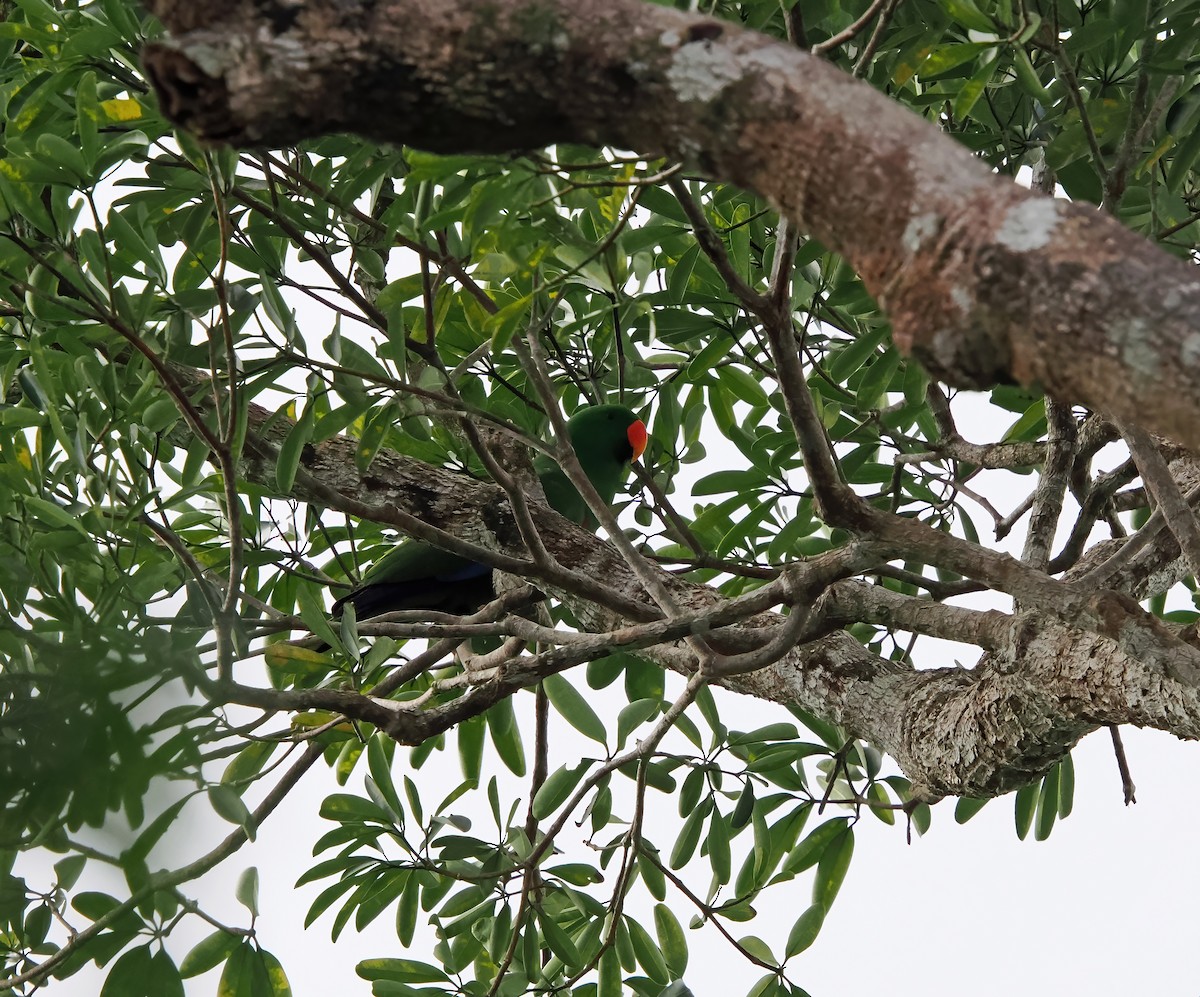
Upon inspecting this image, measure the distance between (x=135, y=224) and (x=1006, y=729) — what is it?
5.89 feet

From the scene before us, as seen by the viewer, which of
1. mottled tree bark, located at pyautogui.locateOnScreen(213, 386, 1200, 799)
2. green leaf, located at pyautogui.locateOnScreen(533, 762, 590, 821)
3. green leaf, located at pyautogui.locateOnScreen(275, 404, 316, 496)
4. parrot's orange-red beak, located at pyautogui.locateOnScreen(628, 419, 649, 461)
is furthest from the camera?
parrot's orange-red beak, located at pyautogui.locateOnScreen(628, 419, 649, 461)

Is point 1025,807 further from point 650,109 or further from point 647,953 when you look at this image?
point 650,109

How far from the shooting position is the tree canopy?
31.8 inches

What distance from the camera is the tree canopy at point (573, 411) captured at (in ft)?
2.65

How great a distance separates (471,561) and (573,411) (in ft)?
3.02

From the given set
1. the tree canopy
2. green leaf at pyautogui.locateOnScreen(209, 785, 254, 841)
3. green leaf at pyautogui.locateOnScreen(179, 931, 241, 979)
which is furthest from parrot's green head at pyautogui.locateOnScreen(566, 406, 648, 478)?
green leaf at pyautogui.locateOnScreen(209, 785, 254, 841)

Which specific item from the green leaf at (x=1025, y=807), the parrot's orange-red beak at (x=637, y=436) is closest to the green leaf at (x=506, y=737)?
the parrot's orange-red beak at (x=637, y=436)

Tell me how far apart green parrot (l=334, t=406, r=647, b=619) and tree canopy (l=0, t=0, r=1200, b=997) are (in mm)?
188

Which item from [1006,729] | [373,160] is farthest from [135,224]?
[1006,729]

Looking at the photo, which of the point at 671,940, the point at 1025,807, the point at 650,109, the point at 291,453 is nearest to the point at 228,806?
the point at 291,453

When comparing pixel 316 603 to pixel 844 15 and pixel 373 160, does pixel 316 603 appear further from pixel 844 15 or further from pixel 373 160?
pixel 844 15

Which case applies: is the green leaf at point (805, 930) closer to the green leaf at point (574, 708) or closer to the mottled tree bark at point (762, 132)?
the green leaf at point (574, 708)

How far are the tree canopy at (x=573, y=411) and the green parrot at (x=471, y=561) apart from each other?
19 centimetres

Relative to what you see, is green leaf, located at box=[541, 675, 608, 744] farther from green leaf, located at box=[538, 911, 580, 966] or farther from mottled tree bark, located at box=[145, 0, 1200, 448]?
mottled tree bark, located at box=[145, 0, 1200, 448]
